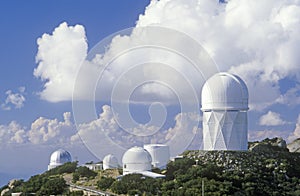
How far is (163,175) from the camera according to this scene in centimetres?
6662

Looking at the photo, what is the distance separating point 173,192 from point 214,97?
21.9 m

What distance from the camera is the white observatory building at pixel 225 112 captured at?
245 feet

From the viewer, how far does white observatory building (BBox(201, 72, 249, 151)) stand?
74.6m

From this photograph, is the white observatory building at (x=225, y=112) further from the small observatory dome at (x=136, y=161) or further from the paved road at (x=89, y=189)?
the paved road at (x=89, y=189)

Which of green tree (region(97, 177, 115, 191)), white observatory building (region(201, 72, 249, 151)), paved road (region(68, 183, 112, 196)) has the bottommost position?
paved road (region(68, 183, 112, 196))

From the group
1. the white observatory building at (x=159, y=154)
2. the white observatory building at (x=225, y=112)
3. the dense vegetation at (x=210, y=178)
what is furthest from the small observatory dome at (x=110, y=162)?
the white observatory building at (x=225, y=112)

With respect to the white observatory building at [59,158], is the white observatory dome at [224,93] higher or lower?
higher

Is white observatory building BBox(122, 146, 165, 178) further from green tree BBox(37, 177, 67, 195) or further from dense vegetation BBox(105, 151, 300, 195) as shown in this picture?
green tree BBox(37, 177, 67, 195)

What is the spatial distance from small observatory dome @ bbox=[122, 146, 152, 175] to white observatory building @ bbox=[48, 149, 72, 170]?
23285 mm

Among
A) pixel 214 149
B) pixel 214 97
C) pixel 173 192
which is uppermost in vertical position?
pixel 214 97

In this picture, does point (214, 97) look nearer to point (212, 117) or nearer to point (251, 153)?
point (212, 117)

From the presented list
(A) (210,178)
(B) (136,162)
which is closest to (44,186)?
(B) (136,162)

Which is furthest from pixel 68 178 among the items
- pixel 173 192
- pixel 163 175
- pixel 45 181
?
pixel 173 192

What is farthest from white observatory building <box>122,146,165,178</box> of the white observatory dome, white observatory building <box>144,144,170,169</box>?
the white observatory dome
